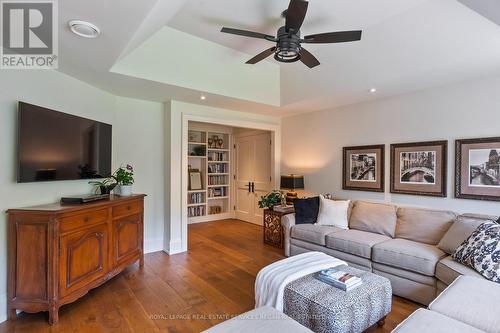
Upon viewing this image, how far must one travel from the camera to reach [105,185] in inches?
136

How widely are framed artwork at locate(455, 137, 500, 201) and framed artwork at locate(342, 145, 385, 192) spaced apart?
3.09 feet

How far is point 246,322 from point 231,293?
1.39m

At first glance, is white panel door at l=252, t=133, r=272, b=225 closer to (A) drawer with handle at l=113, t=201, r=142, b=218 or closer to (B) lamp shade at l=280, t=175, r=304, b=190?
(B) lamp shade at l=280, t=175, r=304, b=190

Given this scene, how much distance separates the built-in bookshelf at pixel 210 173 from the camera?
6.21 m

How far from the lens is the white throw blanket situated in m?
2.11

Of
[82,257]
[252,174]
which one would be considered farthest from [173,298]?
[252,174]

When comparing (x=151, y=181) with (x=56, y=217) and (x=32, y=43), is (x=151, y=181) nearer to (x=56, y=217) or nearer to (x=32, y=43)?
(x=56, y=217)

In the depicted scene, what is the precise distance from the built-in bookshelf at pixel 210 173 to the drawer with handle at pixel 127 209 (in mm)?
2511

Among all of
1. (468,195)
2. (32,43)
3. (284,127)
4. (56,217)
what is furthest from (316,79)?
(56,217)

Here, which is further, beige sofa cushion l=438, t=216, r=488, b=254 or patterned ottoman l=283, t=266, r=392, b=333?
beige sofa cushion l=438, t=216, r=488, b=254

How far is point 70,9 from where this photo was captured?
1.73 metres

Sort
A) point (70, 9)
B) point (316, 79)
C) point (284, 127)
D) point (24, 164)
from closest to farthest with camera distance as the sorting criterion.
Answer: point (70, 9) < point (24, 164) < point (316, 79) < point (284, 127)

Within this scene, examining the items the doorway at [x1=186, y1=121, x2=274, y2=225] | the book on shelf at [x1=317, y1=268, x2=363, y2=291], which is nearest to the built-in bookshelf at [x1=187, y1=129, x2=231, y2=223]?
the doorway at [x1=186, y1=121, x2=274, y2=225]

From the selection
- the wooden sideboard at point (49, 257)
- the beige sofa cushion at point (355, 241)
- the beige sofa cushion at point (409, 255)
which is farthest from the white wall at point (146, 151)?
the beige sofa cushion at point (409, 255)
